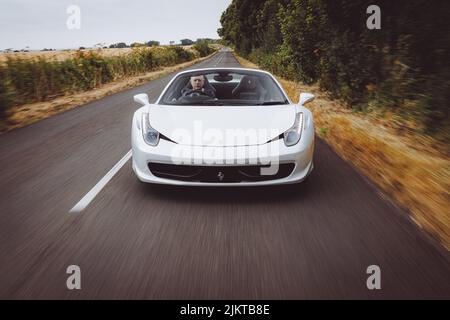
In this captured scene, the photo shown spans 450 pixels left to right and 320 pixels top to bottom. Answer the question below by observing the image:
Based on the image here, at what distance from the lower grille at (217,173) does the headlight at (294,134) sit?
0.24 metres

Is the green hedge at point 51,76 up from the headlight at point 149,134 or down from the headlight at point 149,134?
up

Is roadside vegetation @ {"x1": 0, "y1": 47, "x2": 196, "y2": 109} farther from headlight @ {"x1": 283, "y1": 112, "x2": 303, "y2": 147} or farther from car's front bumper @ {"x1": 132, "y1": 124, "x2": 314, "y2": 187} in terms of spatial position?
headlight @ {"x1": 283, "y1": 112, "x2": 303, "y2": 147}

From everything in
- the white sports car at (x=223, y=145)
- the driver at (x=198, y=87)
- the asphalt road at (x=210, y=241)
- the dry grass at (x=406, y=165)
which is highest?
the driver at (x=198, y=87)

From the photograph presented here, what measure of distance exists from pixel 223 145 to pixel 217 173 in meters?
0.28

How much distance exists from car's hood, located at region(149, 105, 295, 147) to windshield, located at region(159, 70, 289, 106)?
34cm

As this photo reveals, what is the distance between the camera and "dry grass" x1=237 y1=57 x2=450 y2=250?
3.95 m

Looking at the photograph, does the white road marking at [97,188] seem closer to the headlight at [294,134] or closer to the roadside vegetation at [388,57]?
the headlight at [294,134]

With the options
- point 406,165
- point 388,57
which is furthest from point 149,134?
point 388,57

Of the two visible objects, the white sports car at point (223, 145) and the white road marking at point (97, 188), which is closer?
the white sports car at point (223, 145)

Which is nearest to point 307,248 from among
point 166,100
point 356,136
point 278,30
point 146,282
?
point 146,282

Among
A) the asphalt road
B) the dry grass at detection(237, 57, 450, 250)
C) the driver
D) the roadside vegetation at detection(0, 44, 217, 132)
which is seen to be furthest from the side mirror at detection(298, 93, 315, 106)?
the roadside vegetation at detection(0, 44, 217, 132)

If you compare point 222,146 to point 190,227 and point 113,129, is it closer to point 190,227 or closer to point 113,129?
point 190,227

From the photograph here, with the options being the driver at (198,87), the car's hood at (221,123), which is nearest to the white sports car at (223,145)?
the car's hood at (221,123)

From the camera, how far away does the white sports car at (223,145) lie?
13.7ft
